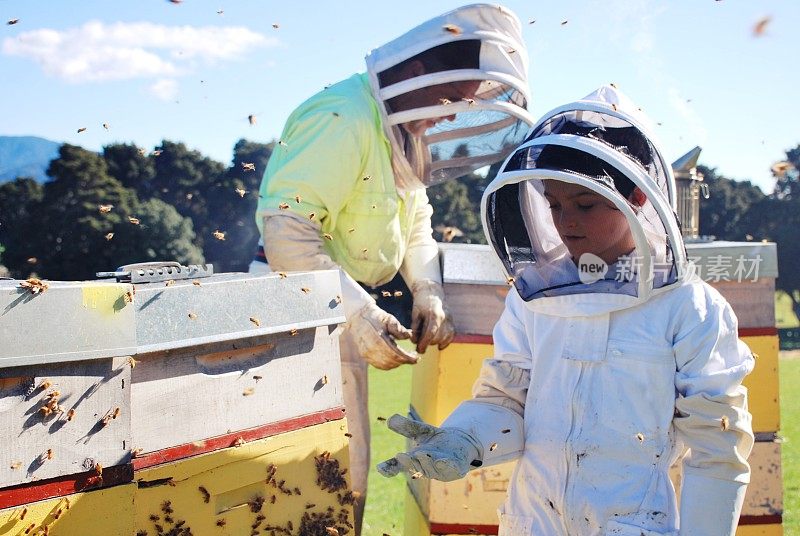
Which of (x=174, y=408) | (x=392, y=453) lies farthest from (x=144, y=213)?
(x=174, y=408)

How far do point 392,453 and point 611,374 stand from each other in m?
6.07

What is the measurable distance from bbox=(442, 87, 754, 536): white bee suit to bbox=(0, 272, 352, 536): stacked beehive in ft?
1.57

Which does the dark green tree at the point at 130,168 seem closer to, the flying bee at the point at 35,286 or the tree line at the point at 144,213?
the tree line at the point at 144,213

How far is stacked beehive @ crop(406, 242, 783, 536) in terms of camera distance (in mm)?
3148

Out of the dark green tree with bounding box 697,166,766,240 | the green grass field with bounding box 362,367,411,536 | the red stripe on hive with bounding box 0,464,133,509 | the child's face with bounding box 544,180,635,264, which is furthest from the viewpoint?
the dark green tree with bounding box 697,166,766,240

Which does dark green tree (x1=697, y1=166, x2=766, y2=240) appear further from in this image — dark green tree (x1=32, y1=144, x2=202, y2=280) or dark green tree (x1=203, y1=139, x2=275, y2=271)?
dark green tree (x1=32, y1=144, x2=202, y2=280)

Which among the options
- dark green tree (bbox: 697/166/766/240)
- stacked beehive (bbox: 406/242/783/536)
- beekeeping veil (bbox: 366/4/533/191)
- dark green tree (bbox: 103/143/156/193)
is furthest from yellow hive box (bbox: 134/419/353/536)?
dark green tree (bbox: 697/166/766/240)

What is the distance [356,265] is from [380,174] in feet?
1.48

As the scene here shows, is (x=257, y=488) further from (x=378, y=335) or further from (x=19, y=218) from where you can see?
(x=19, y=218)

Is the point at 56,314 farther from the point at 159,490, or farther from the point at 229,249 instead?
the point at 229,249

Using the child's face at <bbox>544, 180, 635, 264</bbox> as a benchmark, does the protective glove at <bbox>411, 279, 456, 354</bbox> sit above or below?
below

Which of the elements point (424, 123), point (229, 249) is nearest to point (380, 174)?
point (424, 123)

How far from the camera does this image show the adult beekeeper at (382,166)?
10.4ft

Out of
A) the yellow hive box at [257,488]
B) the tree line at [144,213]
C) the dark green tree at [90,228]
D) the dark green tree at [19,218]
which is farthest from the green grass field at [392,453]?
the dark green tree at [19,218]
